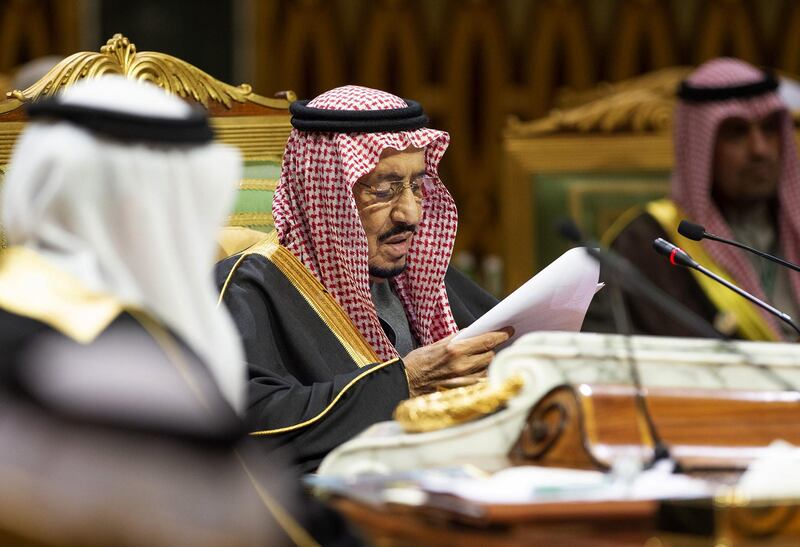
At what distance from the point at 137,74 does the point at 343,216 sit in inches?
27.0

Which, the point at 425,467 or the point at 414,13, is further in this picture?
the point at 414,13

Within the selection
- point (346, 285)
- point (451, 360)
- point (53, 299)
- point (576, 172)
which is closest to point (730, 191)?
point (576, 172)

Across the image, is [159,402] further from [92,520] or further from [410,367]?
[410,367]

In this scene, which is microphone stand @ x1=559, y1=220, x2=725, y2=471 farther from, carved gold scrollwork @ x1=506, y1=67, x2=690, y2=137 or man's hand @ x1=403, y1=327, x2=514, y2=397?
carved gold scrollwork @ x1=506, y1=67, x2=690, y2=137

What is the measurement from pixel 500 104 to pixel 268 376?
4.18 meters

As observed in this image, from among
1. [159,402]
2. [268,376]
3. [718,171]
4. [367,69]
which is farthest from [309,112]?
[367,69]

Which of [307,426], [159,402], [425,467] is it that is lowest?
[307,426]

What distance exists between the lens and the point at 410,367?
10.3ft

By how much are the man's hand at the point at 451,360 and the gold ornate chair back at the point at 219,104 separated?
32.5 inches

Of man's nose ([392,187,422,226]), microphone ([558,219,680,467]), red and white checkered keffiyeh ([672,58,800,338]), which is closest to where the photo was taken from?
microphone ([558,219,680,467])

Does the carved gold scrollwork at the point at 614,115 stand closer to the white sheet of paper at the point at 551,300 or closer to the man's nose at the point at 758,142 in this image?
the man's nose at the point at 758,142

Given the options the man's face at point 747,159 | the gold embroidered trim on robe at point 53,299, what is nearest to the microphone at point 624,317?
the gold embroidered trim on robe at point 53,299

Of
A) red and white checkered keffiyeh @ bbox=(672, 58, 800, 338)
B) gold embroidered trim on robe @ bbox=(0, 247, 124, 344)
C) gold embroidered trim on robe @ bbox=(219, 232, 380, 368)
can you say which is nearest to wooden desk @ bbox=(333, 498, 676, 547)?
gold embroidered trim on robe @ bbox=(0, 247, 124, 344)

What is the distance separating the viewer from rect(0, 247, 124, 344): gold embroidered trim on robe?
1.89 m
